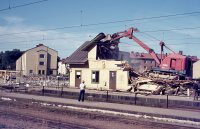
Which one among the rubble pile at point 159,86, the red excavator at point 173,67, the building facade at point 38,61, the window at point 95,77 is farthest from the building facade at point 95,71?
the building facade at point 38,61

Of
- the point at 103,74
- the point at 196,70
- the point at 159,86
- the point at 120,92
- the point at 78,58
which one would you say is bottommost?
the point at 120,92

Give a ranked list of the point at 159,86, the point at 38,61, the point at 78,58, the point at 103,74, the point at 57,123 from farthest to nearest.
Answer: the point at 38,61
the point at 78,58
the point at 103,74
the point at 159,86
the point at 57,123

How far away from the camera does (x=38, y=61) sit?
220ft

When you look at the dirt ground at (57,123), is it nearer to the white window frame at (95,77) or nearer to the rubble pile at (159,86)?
the rubble pile at (159,86)

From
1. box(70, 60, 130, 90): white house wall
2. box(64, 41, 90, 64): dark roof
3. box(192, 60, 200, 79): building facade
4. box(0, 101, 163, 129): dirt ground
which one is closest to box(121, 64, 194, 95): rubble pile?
box(70, 60, 130, 90): white house wall

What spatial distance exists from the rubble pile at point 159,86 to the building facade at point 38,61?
2000 inches

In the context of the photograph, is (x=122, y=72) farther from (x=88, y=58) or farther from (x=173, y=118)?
(x=173, y=118)

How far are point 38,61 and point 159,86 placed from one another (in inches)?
2164

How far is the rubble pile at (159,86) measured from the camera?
65.4 feet

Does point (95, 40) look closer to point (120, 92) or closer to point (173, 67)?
point (120, 92)

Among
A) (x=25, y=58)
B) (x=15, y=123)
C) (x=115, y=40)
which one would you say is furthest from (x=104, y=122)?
(x=25, y=58)

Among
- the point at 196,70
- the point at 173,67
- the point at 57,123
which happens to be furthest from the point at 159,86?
the point at 196,70

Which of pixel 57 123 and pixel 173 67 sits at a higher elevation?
pixel 173 67

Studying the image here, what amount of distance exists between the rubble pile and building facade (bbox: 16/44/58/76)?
50803 millimetres
